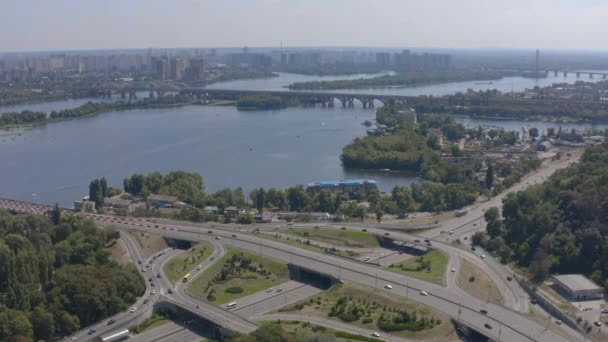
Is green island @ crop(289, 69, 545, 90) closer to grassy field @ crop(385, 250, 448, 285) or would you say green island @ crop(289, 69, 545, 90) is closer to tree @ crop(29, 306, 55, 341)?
grassy field @ crop(385, 250, 448, 285)

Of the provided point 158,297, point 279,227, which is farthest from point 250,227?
point 158,297

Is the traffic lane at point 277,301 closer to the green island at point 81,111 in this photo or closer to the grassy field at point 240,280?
the grassy field at point 240,280

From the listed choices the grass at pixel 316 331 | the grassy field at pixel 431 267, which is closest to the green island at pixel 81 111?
the grassy field at pixel 431 267

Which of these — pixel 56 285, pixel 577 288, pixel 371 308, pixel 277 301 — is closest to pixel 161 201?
pixel 56 285

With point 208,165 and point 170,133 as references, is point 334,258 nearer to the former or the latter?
point 208,165

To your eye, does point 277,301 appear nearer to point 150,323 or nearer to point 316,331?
point 316,331
